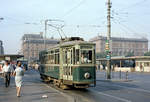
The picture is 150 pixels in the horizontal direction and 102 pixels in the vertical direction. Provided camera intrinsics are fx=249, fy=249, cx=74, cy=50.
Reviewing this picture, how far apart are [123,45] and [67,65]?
12861 centimetres

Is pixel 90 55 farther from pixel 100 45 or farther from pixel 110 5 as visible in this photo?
pixel 100 45

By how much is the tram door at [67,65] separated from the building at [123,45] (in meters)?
116

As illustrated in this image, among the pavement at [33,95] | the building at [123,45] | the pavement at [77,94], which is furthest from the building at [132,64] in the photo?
the building at [123,45]

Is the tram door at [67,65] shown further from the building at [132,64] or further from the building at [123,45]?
the building at [123,45]

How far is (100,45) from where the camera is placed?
136m

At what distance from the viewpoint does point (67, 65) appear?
1564 cm

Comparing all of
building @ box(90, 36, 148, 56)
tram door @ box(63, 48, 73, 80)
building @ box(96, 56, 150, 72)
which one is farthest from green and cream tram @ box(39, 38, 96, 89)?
building @ box(90, 36, 148, 56)

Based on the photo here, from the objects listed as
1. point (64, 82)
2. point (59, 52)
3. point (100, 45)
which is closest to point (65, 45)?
point (59, 52)

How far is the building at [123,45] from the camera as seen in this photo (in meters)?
134

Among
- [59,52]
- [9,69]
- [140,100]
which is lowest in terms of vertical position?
[140,100]

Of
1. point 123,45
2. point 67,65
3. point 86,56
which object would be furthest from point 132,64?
point 123,45

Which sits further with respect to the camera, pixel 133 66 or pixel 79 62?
pixel 133 66

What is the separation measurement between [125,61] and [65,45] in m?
43.9

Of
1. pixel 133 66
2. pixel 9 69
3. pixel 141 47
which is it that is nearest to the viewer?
pixel 9 69
